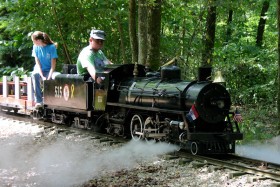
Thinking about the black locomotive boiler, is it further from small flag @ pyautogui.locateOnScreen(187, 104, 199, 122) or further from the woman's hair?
the woman's hair

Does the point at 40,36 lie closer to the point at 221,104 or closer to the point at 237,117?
the point at 221,104

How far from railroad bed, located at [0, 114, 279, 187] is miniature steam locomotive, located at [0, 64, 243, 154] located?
43cm

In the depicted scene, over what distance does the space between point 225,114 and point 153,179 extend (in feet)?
8.59

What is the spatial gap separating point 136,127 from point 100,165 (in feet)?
7.47

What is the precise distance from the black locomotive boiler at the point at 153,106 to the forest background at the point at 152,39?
2162 millimetres

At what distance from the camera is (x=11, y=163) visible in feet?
25.5

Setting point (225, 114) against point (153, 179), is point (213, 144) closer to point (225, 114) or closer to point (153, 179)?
point (225, 114)

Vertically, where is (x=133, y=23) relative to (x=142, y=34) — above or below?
above

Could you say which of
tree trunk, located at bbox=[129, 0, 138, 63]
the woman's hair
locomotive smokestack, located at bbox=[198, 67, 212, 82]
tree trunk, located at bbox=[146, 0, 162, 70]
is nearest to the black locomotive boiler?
locomotive smokestack, located at bbox=[198, 67, 212, 82]

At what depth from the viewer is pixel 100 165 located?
7.45m

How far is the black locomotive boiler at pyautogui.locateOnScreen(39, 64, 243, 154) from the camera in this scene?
26.7 feet

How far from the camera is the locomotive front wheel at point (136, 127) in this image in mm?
9295

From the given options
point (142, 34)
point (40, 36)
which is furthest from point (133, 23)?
point (40, 36)

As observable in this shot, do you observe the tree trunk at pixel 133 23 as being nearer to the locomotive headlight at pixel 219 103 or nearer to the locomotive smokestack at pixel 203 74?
the locomotive smokestack at pixel 203 74
